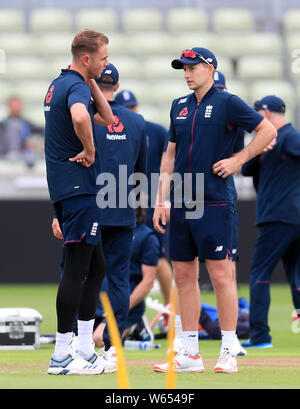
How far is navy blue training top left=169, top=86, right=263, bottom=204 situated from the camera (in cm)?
636

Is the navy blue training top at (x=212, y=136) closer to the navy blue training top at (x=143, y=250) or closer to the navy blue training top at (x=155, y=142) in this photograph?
the navy blue training top at (x=143, y=250)

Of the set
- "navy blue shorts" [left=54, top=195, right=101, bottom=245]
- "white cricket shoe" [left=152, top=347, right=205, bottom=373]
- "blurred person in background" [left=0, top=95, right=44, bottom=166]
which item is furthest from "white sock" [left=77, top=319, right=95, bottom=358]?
"blurred person in background" [left=0, top=95, right=44, bottom=166]

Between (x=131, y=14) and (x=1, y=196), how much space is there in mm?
6531

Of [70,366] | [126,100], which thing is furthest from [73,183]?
[126,100]

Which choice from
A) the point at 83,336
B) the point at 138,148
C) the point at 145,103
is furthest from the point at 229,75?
the point at 83,336

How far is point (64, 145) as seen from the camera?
6020mm

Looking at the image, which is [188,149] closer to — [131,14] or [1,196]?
[1,196]

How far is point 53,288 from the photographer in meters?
15.1

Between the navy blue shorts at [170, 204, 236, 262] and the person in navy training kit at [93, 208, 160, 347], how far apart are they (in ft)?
8.04

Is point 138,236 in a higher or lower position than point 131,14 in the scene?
lower

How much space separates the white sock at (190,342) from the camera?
6.46 m

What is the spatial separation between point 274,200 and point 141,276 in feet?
4.86

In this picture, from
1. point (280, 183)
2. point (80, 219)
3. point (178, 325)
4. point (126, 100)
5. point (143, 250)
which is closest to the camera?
point (80, 219)

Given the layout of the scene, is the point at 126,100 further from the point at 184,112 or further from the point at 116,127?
the point at 184,112
